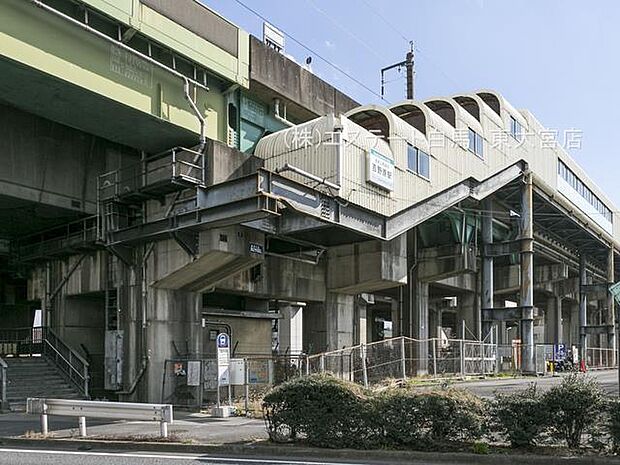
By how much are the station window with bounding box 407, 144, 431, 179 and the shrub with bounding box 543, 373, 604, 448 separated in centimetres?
1800

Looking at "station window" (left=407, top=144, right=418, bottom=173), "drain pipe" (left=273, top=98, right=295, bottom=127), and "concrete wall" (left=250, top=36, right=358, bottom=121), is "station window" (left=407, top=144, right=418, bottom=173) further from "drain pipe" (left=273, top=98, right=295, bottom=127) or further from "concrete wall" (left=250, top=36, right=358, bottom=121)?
"drain pipe" (left=273, top=98, right=295, bottom=127)

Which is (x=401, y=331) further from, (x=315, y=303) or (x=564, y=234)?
(x=564, y=234)

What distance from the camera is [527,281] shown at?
4081cm

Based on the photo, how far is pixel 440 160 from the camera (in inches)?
1222

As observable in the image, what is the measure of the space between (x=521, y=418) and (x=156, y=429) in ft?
27.1

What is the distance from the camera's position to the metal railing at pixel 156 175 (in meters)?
22.2

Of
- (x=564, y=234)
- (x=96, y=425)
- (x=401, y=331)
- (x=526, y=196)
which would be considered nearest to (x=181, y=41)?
(x=96, y=425)

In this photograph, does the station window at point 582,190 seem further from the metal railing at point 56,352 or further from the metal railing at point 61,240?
the metal railing at point 56,352

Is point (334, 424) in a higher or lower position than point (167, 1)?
lower

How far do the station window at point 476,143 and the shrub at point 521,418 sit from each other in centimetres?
2446

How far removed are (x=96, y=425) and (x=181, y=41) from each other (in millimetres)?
12509

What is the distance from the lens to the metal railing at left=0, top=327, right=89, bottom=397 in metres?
26.1

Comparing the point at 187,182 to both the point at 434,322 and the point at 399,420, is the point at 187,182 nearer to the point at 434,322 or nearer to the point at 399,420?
the point at 399,420

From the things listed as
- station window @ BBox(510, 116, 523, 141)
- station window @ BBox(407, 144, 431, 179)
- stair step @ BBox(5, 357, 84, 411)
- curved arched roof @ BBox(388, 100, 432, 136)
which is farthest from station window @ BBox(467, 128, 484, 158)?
stair step @ BBox(5, 357, 84, 411)
